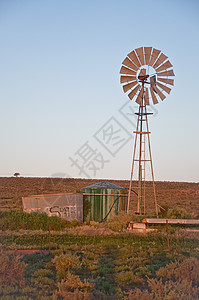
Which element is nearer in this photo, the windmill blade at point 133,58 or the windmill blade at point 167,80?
the windmill blade at point 133,58

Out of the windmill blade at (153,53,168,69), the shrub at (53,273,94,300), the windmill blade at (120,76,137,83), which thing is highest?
the windmill blade at (153,53,168,69)

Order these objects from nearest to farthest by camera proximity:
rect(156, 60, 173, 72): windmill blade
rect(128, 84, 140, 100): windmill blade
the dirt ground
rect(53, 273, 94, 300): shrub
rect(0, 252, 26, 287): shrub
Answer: rect(53, 273, 94, 300): shrub < rect(0, 252, 26, 287): shrub < rect(156, 60, 173, 72): windmill blade < rect(128, 84, 140, 100): windmill blade < the dirt ground

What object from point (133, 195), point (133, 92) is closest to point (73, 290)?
point (133, 92)

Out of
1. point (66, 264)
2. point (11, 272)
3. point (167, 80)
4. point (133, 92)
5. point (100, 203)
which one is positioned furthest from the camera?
point (100, 203)

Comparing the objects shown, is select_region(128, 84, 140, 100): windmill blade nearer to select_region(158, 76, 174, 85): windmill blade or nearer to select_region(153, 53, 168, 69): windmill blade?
select_region(158, 76, 174, 85): windmill blade

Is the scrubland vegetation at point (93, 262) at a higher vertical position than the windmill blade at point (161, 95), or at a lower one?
lower

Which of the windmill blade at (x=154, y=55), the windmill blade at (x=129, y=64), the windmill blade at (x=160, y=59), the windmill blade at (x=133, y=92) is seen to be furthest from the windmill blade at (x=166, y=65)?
the windmill blade at (x=133, y=92)

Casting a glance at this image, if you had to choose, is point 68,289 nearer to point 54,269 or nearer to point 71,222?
point 54,269

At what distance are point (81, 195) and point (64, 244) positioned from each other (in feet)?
22.5

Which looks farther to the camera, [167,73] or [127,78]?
[127,78]

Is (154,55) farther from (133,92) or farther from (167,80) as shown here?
(133,92)

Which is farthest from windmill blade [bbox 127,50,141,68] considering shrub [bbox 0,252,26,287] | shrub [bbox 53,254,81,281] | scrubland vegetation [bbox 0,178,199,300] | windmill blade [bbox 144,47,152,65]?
shrub [bbox 0,252,26,287]

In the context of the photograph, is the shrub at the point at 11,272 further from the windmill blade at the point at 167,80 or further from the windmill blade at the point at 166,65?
the windmill blade at the point at 166,65

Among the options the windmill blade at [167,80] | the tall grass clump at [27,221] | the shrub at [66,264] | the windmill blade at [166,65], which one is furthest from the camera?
the windmill blade at [167,80]
